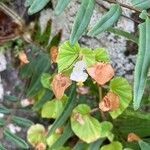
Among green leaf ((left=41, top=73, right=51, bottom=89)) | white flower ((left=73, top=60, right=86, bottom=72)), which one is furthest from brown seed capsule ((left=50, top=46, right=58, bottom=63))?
white flower ((left=73, top=60, right=86, bottom=72))

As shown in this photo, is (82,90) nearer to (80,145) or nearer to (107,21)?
(80,145)

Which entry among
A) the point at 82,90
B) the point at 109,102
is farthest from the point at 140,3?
the point at 82,90

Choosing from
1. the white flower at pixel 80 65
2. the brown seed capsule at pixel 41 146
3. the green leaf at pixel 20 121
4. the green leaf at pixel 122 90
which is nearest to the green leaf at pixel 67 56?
the white flower at pixel 80 65

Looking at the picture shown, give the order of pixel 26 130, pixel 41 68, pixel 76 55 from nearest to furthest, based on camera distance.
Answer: pixel 76 55
pixel 41 68
pixel 26 130

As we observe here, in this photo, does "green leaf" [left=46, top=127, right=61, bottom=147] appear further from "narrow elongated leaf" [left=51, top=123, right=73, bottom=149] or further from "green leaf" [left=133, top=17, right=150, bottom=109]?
"green leaf" [left=133, top=17, right=150, bottom=109]

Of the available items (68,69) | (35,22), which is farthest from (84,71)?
(35,22)

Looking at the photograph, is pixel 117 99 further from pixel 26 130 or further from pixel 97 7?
pixel 26 130
